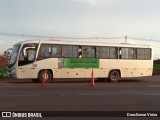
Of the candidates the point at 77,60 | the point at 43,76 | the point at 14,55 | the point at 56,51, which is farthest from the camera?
the point at 77,60

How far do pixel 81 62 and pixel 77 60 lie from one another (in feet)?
1.13

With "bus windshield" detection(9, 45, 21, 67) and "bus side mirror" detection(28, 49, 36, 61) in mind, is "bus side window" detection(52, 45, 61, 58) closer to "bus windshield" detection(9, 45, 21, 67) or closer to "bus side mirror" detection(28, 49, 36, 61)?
"bus side mirror" detection(28, 49, 36, 61)

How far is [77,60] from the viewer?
32.9m

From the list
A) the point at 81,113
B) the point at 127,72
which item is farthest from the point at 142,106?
the point at 127,72

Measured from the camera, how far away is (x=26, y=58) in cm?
3125

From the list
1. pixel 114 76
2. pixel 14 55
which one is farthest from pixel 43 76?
pixel 114 76

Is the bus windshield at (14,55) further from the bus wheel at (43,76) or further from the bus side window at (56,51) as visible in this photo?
the bus side window at (56,51)

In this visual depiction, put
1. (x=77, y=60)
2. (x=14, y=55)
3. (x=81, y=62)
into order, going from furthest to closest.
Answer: (x=81, y=62) → (x=77, y=60) → (x=14, y=55)

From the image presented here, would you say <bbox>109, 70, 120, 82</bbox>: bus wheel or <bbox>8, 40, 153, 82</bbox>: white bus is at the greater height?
<bbox>8, 40, 153, 82</bbox>: white bus

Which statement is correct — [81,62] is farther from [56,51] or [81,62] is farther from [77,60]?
[56,51]

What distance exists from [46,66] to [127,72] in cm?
699

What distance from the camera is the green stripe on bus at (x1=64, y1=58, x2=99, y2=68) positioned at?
107 feet

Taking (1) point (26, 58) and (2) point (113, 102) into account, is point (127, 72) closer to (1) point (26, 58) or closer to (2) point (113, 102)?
(1) point (26, 58)

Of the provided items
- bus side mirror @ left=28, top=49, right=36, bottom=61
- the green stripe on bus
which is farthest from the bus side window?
bus side mirror @ left=28, top=49, right=36, bottom=61
